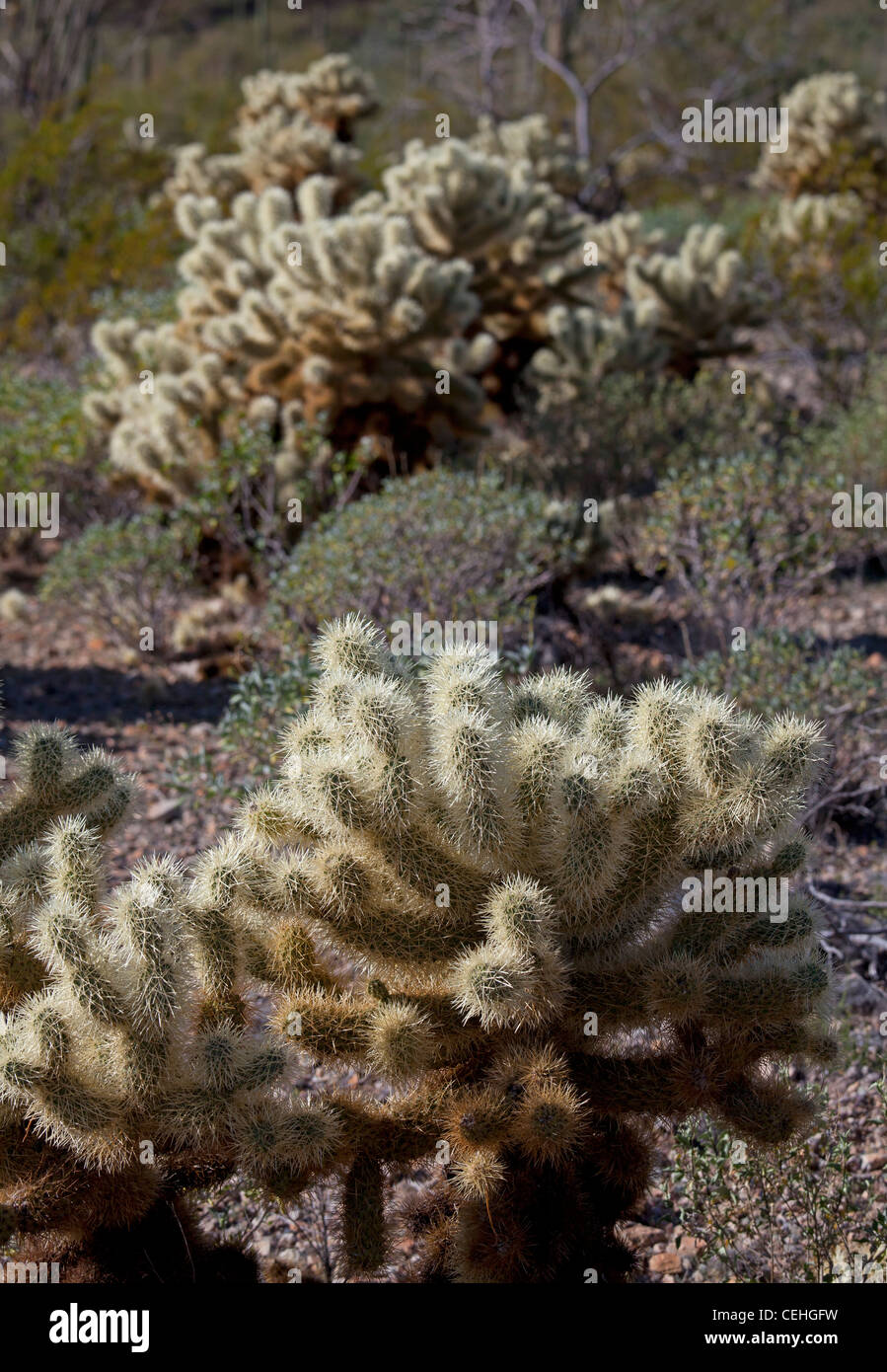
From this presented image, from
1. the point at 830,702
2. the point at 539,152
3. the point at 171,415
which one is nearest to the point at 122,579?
the point at 171,415

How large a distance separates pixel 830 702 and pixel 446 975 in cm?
254

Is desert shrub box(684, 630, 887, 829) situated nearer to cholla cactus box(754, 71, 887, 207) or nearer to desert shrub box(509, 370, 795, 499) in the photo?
desert shrub box(509, 370, 795, 499)

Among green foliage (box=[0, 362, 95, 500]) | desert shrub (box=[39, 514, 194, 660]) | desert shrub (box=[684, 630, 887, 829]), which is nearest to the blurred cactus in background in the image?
green foliage (box=[0, 362, 95, 500])

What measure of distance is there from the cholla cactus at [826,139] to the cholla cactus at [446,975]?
12.9 metres

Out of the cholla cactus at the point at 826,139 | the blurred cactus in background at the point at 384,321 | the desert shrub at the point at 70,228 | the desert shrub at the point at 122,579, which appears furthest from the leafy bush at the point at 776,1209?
the cholla cactus at the point at 826,139

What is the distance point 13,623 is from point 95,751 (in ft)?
13.6

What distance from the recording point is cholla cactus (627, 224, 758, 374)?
8492mm

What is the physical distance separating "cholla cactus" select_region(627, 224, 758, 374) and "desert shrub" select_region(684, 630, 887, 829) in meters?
4.74

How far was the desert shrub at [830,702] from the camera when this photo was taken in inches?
160

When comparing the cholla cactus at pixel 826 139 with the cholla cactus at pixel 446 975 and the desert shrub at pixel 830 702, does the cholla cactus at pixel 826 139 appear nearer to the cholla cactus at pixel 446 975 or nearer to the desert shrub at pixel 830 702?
the desert shrub at pixel 830 702

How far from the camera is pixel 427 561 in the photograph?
196 inches

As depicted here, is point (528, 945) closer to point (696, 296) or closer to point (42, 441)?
point (42, 441)

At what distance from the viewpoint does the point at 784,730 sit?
2.12 m
